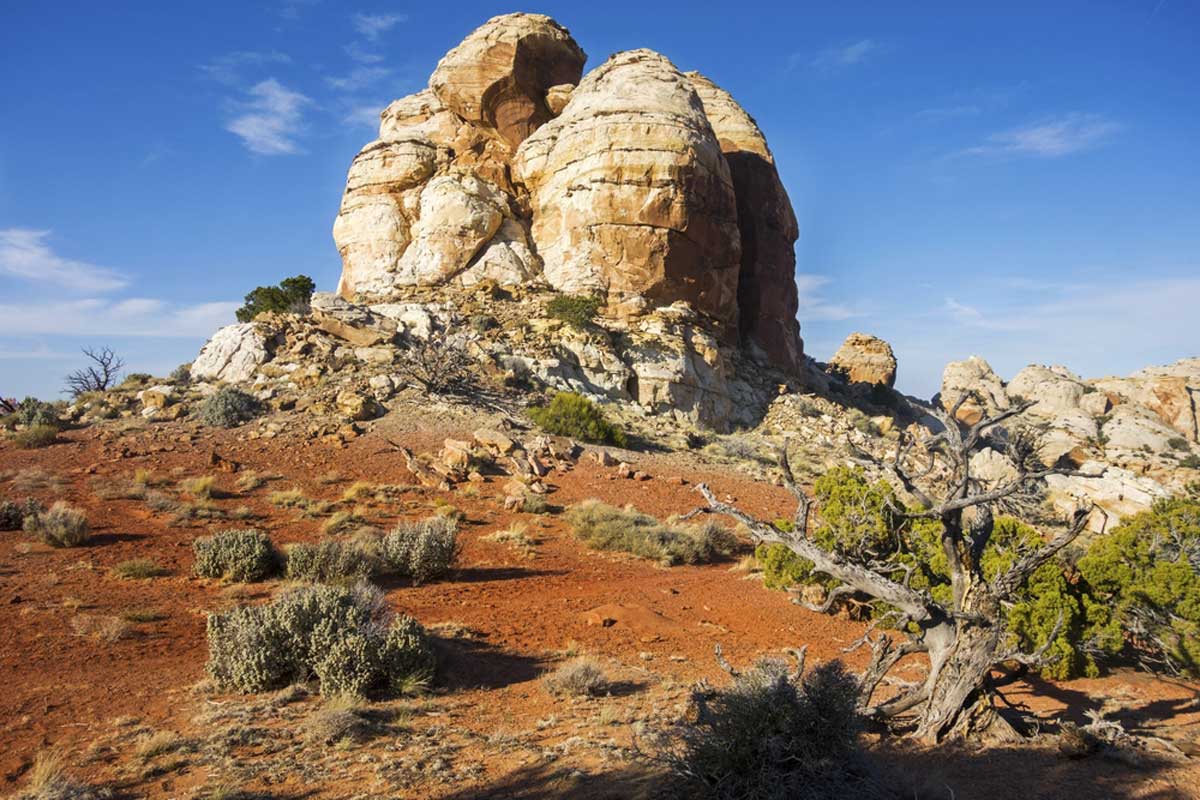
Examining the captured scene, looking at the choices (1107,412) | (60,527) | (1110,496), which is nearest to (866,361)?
(1107,412)

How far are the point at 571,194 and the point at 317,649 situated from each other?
Result: 29.4 meters

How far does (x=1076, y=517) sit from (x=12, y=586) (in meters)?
12.8

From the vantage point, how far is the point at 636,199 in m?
31.9

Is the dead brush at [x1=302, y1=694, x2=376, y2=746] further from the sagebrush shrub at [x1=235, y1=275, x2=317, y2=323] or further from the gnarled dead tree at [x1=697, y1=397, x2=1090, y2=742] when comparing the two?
the sagebrush shrub at [x1=235, y1=275, x2=317, y2=323]

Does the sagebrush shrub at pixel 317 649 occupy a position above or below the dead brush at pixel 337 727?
above

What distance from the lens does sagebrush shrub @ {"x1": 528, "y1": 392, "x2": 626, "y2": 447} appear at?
2288 centimetres

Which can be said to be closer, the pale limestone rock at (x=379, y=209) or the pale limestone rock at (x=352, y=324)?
the pale limestone rock at (x=352, y=324)

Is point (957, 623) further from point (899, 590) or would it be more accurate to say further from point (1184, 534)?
point (1184, 534)

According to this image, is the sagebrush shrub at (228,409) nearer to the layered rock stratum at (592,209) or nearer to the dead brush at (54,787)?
the layered rock stratum at (592,209)

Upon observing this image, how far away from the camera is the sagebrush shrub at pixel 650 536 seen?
14.0 m

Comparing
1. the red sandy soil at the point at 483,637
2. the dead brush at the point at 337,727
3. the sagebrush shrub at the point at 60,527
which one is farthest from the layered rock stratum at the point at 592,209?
the dead brush at the point at 337,727

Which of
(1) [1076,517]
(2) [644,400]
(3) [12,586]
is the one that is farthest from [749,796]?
(2) [644,400]

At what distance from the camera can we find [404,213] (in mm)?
36344

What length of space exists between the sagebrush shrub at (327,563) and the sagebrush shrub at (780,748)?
7.15 metres
